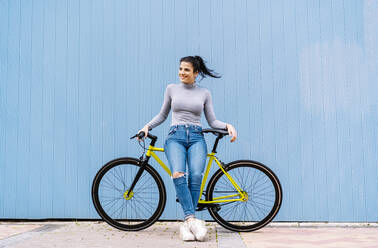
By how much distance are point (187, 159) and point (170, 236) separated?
73cm

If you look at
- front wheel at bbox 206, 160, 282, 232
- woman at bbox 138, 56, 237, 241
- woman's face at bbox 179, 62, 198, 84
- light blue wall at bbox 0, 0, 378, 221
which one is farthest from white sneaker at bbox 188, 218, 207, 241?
woman's face at bbox 179, 62, 198, 84

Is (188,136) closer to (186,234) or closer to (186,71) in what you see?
(186,71)

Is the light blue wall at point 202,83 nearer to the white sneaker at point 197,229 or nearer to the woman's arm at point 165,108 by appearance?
the woman's arm at point 165,108

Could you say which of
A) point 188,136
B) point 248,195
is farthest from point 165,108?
point 248,195

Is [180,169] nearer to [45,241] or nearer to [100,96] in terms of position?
[45,241]

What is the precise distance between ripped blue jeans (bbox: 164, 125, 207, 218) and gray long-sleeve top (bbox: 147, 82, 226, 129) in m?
0.09

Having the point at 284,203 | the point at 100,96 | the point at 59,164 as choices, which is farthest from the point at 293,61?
the point at 59,164

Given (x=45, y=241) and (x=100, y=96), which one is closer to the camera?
(x=45, y=241)

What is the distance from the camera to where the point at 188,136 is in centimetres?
359

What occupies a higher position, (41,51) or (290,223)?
(41,51)

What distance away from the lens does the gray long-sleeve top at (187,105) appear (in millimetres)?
3613

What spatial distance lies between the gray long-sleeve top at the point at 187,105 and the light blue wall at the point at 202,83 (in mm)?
664

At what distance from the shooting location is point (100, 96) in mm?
4523

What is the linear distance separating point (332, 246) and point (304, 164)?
4.09ft
